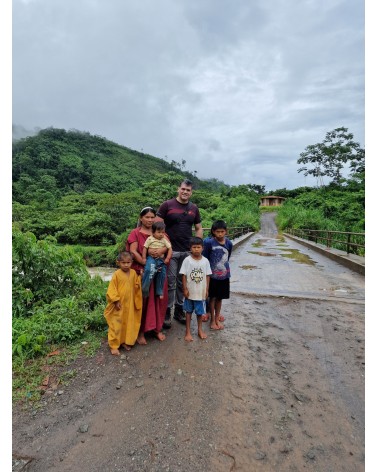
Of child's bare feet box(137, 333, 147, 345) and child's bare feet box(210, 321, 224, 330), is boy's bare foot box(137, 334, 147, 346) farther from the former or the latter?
child's bare feet box(210, 321, 224, 330)

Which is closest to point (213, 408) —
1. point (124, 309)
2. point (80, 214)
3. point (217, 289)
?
point (124, 309)

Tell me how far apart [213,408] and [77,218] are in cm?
2354

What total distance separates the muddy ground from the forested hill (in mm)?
37161

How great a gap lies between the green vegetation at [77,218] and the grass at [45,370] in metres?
0.01

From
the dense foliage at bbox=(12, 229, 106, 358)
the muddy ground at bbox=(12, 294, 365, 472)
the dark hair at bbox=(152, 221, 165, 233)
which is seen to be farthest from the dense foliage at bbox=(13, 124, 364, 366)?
the dark hair at bbox=(152, 221, 165, 233)

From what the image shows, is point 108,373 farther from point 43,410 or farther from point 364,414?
point 364,414

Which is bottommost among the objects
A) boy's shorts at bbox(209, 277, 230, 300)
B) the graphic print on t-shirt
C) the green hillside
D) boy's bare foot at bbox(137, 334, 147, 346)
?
boy's bare foot at bbox(137, 334, 147, 346)

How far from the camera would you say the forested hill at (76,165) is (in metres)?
43.4

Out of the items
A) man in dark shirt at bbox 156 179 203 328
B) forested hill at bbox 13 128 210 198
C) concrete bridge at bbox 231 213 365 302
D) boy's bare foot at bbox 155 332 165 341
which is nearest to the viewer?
boy's bare foot at bbox 155 332 165 341

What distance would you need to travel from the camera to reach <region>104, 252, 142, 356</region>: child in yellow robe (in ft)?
9.93

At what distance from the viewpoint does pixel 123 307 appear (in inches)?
121

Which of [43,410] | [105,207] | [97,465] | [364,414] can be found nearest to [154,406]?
[97,465]

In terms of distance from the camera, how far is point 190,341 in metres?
3.25

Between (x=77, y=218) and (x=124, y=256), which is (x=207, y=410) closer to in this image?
(x=124, y=256)
